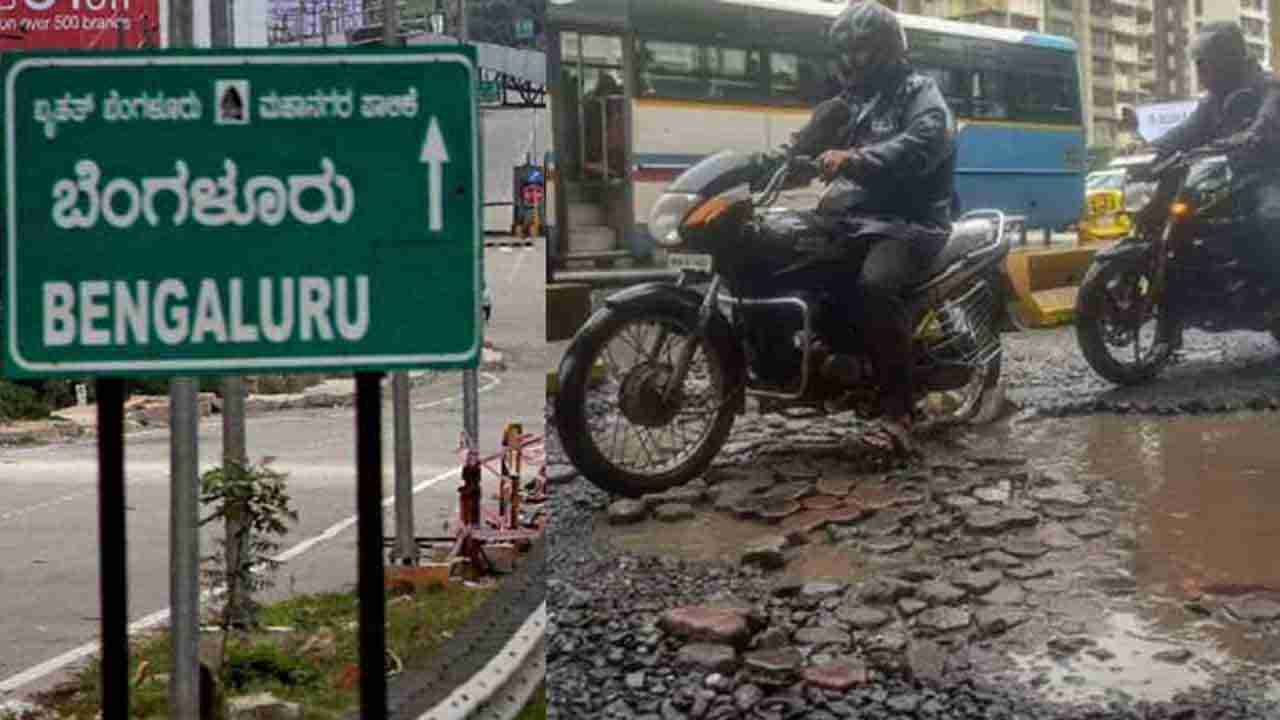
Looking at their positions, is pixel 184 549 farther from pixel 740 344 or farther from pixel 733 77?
pixel 733 77

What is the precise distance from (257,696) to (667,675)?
2.69 metres

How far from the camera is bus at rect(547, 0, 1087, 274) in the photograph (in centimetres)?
263

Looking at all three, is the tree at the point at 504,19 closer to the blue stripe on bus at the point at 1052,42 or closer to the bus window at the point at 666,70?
the bus window at the point at 666,70

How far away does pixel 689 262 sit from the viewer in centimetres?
269

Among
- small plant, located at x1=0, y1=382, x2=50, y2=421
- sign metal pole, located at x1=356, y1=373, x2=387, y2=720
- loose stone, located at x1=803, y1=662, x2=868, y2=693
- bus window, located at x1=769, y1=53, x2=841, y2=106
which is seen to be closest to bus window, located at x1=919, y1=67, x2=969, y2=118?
bus window, located at x1=769, y1=53, x2=841, y2=106

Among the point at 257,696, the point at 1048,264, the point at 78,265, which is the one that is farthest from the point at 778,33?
the point at 257,696

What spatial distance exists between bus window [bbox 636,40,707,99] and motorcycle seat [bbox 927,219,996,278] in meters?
0.49

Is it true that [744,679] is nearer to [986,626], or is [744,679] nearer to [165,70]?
[986,626]

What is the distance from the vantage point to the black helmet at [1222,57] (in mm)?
2664

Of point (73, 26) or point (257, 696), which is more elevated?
point (73, 26)

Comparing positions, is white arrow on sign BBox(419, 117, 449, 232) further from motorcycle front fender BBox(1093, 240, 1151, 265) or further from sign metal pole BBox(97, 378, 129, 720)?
motorcycle front fender BBox(1093, 240, 1151, 265)

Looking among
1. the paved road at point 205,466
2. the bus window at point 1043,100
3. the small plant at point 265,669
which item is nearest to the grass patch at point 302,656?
the small plant at point 265,669

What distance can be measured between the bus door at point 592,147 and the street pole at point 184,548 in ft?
3.03

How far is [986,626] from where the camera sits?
2541mm
